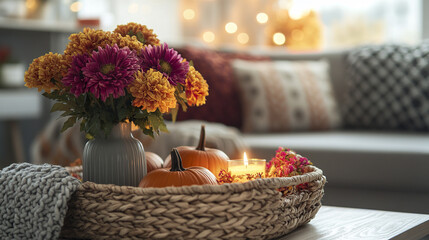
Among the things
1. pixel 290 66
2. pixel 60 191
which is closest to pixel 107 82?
pixel 60 191

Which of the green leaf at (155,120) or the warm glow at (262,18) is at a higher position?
the warm glow at (262,18)

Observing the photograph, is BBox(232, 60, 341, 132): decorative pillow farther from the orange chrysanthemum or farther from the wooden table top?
the orange chrysanthemum

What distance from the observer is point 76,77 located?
0.94 metres

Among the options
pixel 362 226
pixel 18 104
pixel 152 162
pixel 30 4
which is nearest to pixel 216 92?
pixel 152 162

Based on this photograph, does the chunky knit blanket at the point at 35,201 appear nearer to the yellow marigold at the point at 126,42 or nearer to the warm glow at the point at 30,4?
the yellow marigold at the point at 126,42

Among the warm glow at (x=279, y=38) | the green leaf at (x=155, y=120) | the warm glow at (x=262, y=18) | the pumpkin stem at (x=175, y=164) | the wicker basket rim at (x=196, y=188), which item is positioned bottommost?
the wicker basket rim at (x=196, y=188)

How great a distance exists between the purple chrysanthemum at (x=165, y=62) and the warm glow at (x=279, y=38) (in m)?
2.68

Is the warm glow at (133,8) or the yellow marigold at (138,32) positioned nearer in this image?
the yellow marigold at (138,32)

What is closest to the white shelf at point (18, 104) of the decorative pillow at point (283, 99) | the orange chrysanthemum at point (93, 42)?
the decorative pillow at point (283, 99)

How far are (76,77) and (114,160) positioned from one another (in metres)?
0.17

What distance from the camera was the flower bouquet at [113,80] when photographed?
935 millimetres

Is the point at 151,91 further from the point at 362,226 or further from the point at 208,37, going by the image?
the point at 208,37

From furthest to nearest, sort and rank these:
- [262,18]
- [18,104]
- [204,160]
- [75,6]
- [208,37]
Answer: [208,37] < [262,18] < [75,6] < [18,104] < [204,160]

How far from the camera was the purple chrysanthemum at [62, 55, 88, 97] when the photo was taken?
934mm
